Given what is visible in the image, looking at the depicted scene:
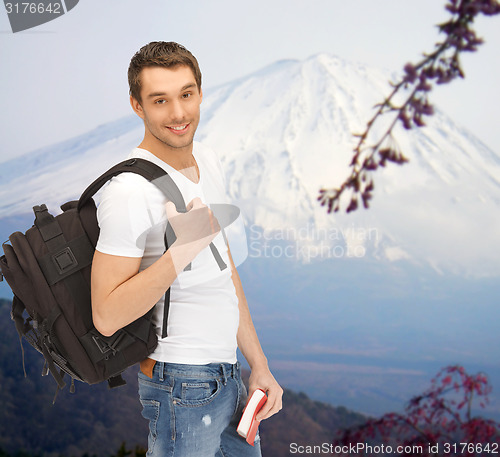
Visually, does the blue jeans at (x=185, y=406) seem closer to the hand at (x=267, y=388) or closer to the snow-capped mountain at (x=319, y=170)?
the hand at (x=267, y=388)

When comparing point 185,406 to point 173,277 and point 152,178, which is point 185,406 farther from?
point 152,178


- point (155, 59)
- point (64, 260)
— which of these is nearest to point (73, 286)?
point (64, 260)

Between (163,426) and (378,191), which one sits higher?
(163,426)

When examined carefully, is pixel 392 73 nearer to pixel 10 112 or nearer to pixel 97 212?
pixel 10 112

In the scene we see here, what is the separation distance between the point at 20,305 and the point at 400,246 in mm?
1902

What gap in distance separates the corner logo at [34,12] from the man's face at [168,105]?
173cm

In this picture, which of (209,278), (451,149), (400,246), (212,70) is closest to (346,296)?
(400,246)

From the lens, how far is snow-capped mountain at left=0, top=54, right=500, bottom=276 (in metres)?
2.37

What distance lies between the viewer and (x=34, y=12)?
2.27 metres

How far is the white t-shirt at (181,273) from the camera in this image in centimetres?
70

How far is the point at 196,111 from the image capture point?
84 centimetres

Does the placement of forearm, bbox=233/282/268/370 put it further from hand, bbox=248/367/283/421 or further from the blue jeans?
the blue jeans

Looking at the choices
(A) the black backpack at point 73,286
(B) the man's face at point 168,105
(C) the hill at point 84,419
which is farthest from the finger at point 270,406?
(C) the hill at point 84,419

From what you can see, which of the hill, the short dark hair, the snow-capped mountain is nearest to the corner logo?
the snow-capped mountain
